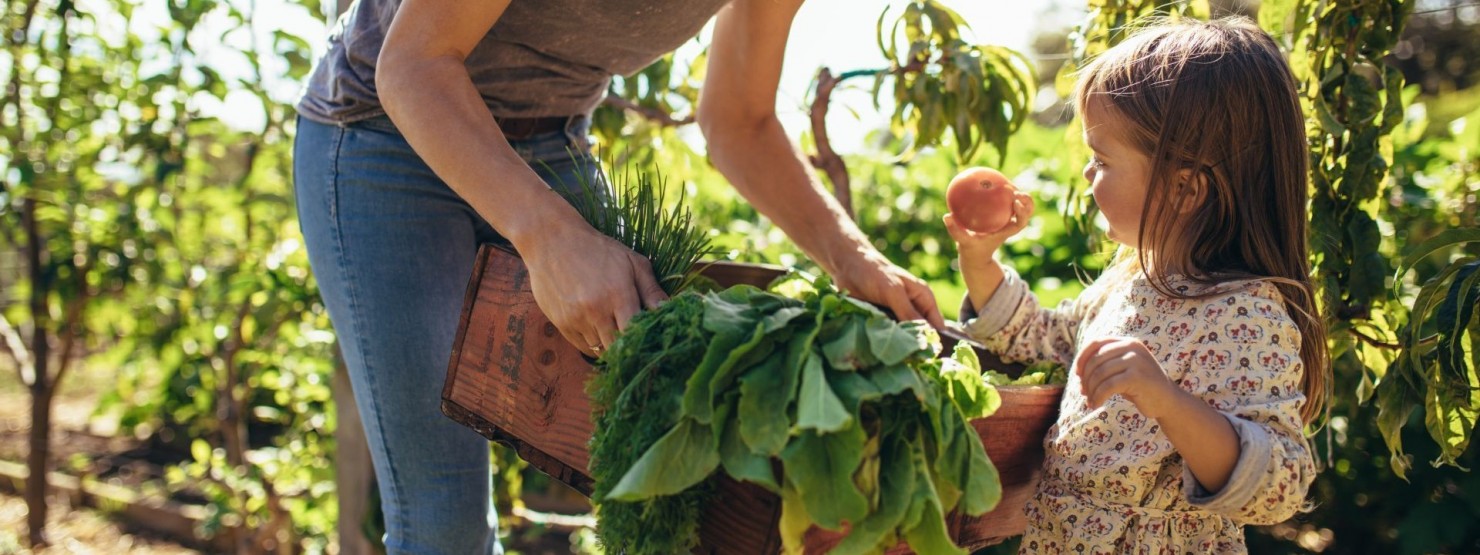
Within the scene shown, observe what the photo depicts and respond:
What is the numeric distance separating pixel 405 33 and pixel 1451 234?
141 cm

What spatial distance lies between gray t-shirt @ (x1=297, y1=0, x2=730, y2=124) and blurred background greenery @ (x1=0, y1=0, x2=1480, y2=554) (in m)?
0.64

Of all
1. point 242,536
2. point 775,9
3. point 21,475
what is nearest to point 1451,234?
point 775,9

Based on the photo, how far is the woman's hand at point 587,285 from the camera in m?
1.31

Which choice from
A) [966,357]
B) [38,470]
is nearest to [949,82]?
[966,357]

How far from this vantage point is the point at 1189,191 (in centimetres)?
153

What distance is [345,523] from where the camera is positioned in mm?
2875

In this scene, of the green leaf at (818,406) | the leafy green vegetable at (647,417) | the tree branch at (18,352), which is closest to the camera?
the green leaf at (818,406)

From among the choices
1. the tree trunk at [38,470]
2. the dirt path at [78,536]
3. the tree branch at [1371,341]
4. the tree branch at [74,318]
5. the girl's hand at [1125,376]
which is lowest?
the dirt path at [78,536]

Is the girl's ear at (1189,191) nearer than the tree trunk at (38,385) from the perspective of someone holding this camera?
Yes

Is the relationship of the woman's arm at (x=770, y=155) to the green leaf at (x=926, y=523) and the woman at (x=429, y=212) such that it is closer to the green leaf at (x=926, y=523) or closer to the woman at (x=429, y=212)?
the woman at (x=429, y=212)

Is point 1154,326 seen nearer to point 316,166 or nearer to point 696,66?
point 316,166

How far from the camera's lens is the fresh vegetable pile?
3.58 ft

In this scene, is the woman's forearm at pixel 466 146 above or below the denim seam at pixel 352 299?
above

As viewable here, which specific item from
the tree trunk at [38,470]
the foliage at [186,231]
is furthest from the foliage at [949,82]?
the tree trunk at [38,470]
